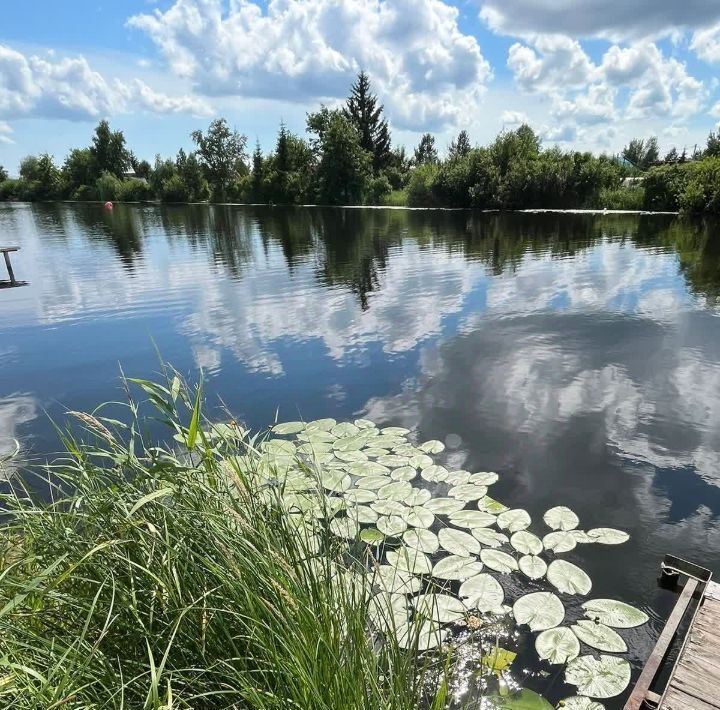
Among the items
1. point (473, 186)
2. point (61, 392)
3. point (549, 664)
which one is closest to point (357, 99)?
point (473, 186)

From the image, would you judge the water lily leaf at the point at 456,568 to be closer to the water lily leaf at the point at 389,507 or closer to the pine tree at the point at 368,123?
the water lily leaf at the point at 389,507

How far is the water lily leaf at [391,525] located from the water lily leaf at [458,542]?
342mm

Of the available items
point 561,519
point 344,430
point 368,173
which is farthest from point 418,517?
point 368,173

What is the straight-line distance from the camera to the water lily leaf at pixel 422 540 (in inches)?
159

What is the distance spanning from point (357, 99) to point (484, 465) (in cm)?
6690

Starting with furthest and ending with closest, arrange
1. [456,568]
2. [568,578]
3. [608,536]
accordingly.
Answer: [608,536], [456,568], [568,578]

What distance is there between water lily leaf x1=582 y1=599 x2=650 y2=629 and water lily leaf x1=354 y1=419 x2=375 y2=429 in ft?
10.6

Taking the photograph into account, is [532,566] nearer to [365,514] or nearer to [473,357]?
[365,514]

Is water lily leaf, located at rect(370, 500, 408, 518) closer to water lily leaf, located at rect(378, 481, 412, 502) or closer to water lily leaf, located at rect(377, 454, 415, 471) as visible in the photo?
water lily leaf, located at rect(378, 481, 412, 502)

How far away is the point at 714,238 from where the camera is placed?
21578 mm

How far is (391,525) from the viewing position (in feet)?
14.2

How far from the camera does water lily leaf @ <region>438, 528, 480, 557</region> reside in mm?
4027

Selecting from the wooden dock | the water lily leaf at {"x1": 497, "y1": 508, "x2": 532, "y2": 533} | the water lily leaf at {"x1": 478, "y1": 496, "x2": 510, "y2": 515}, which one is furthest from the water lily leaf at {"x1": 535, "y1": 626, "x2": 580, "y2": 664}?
the water lily leaf at {"x1": 478, "y1": 496, "x2": 510, "y2": 515}

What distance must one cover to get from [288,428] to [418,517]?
7.85ft
